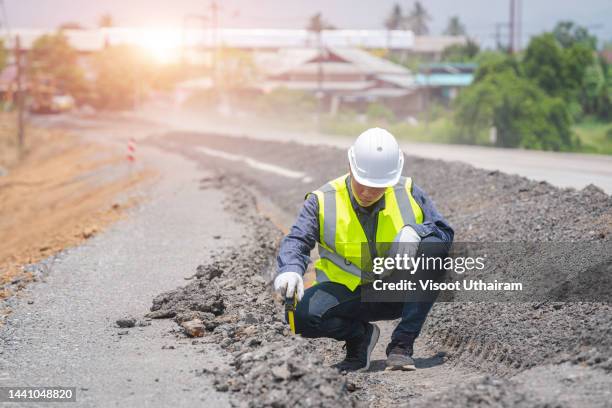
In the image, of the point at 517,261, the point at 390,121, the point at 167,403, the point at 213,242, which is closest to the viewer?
the point at 167,403

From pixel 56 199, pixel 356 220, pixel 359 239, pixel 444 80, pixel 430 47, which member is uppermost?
pixel 356 220

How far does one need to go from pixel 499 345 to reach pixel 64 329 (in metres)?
3.56

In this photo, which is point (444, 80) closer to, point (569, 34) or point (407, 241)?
point (569, 34)

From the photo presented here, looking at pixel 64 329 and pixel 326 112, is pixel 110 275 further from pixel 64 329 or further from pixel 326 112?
pixel 326 112

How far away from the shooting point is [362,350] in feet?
23.3

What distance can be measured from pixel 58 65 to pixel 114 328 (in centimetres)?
9206

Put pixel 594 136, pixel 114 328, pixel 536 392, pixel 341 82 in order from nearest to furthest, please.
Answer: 1. pixel 536 392
2. pixel 114 328
3. pixel 594 136
4. pixel 341 82

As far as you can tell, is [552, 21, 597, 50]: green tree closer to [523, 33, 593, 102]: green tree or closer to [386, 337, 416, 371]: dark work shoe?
[523, 33, 593, 102]: green tree

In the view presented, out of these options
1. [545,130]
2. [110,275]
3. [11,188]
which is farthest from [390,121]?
[110,275]

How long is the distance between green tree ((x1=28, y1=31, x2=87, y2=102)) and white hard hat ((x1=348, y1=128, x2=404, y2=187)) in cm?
8705

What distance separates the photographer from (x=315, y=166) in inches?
977

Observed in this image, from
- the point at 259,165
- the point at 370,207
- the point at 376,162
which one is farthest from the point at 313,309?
the point at 259,165

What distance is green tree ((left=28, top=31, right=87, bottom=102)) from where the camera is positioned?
304ft

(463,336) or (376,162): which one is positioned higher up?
(376,162)
